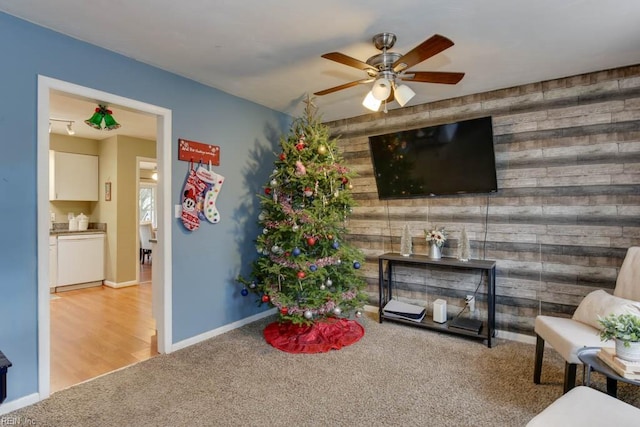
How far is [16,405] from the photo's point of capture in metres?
2.03

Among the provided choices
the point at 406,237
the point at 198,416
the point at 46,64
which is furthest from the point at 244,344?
the point at 46,64

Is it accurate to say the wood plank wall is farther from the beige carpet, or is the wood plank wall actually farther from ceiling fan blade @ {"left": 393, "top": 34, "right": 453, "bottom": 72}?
ceiling fan blade @ {"left": 393, "top": 34, "right": 453, "bottom": 72}

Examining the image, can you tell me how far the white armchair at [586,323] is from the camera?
1.92 m

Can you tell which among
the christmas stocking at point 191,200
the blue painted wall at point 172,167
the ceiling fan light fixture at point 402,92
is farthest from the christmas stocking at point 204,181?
the ceiling fan light fixture at point 402,92

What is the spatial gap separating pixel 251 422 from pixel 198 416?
337 mm

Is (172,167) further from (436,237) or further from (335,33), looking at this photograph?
(436,237)

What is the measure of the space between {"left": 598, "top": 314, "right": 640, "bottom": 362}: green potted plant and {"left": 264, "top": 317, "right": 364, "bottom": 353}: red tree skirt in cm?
190

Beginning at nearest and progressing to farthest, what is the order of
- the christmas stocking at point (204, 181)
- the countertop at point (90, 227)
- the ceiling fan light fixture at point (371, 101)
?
the ceiling fan light fixture at point (371, 101)
the christmas stocking at point (204, 181)
the countertop at point (90, 227)

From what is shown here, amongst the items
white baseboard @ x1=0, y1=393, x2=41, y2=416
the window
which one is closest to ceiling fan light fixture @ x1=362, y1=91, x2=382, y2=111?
white baseboard @ x1=0, y1=393, x2=41, y2=416

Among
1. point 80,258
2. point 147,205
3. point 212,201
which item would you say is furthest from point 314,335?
point 147,205

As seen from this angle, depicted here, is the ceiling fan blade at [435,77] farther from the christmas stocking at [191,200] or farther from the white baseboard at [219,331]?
the white baseboard at [219,331]

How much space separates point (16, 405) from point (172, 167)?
1898mm

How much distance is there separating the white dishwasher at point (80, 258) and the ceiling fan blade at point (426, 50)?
17.4 ft

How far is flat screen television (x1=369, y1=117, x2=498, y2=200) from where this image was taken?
3129 millimetres
